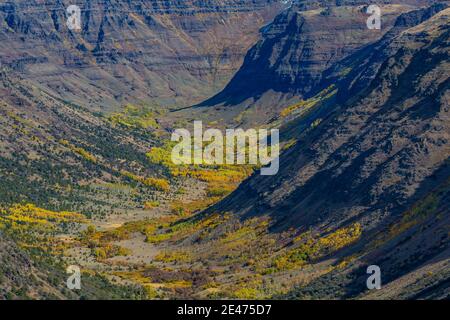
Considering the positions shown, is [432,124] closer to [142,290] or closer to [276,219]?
[276,219]

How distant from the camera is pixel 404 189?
148 meters

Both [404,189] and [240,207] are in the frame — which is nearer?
[404,189]

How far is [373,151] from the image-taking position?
163375 millimetres

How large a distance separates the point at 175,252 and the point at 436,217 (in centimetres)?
5421

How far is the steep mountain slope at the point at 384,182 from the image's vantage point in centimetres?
12219

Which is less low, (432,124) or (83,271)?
(432,124)

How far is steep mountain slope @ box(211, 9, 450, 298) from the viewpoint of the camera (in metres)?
122

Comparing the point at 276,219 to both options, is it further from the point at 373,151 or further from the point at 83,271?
the point at 83,271
